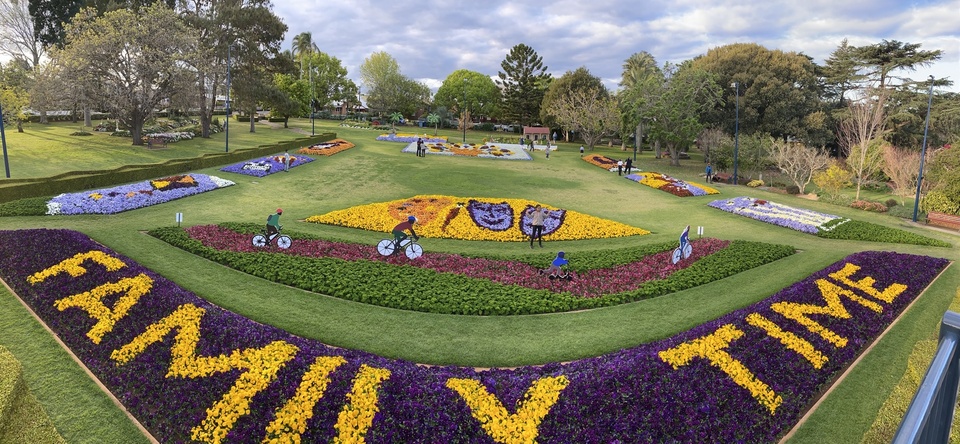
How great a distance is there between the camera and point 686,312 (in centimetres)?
1265

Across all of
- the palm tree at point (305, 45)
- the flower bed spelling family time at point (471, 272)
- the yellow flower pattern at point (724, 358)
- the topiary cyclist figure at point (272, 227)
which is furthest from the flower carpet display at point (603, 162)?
the palm tree at point (305, 45)

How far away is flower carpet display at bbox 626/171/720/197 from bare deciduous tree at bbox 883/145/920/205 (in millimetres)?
11530

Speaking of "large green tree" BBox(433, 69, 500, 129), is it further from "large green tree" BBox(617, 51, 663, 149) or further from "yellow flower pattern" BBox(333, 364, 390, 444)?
"yellow flower pattern" BBox(333, 364, 390, 444)

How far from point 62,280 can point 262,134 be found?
168 feet

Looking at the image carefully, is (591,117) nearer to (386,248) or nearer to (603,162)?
(603,162)

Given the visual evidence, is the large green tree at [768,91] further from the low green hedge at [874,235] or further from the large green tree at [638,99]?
the low green hedge at [874,235]

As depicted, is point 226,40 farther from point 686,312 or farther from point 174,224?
point 686,312

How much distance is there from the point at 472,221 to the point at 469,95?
273 ft

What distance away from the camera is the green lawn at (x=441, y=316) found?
9.12 meters

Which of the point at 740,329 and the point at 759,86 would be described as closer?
the point at 740,329

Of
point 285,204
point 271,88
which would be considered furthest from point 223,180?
point 271,88

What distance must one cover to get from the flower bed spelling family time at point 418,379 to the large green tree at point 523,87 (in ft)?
257

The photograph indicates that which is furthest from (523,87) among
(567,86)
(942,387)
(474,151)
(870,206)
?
(942,387)

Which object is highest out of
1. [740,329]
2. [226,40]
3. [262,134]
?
[226,40]
